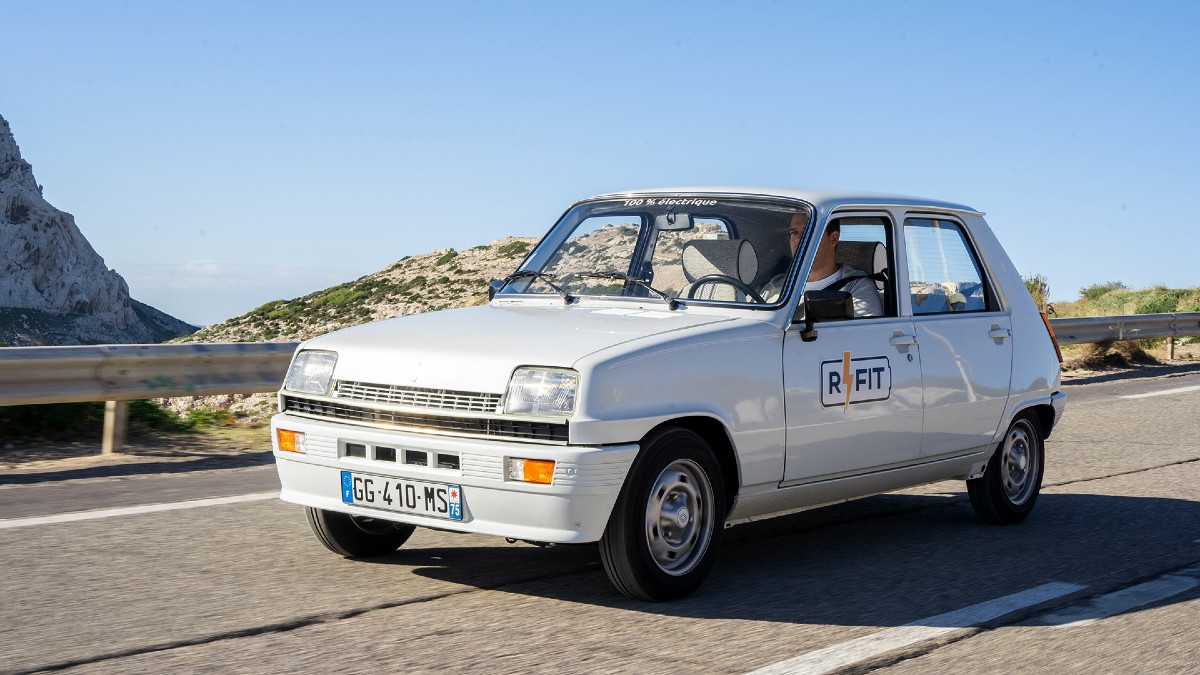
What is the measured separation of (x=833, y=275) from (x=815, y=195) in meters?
0.38

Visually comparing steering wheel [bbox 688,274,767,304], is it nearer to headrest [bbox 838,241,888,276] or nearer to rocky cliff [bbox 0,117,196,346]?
headrest [bbox 838,241,888,276]

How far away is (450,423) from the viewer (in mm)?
4910

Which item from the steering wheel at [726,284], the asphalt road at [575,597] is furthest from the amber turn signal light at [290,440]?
the steering wheel at [726,284]

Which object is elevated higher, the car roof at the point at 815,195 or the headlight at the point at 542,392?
the car roof at the point at 815,195

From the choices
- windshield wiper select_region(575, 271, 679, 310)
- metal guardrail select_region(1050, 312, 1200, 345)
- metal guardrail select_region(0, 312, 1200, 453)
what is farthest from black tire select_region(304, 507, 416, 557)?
metal guardrail select_region(1050, 312, 1200, 345)

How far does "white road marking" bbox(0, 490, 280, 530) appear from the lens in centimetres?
646

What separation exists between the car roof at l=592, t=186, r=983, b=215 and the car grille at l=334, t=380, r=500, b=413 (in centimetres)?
205

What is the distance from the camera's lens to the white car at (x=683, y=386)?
4820mm

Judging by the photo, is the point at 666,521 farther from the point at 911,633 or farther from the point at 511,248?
the point at 511,248

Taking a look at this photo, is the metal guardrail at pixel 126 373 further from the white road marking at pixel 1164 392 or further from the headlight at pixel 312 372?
the white road marking at pixel 1164 392

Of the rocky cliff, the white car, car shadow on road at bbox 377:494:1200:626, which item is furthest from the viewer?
the rocky cliff

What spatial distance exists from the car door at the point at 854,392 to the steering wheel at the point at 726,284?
0.30 m

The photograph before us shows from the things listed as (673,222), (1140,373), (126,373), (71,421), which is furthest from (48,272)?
(673,222)

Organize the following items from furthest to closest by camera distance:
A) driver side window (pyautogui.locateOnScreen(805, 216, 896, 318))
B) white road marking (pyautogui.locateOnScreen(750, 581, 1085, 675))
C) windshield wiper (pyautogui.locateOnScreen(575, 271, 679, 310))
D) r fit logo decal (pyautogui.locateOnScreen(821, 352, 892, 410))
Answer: driver side window (pyautogui.locateOnScreen(805, 216, 896, 318)) < windshield wiper (pyautogui.locateOnScreen(575, 271, 679, 310)) < r fit logo decal (pyautogui.locateOnScreen(821, 352, 892, 410)) < white road marking (pyautogui.locateOnScreen(750, 581, 1085, 675))
